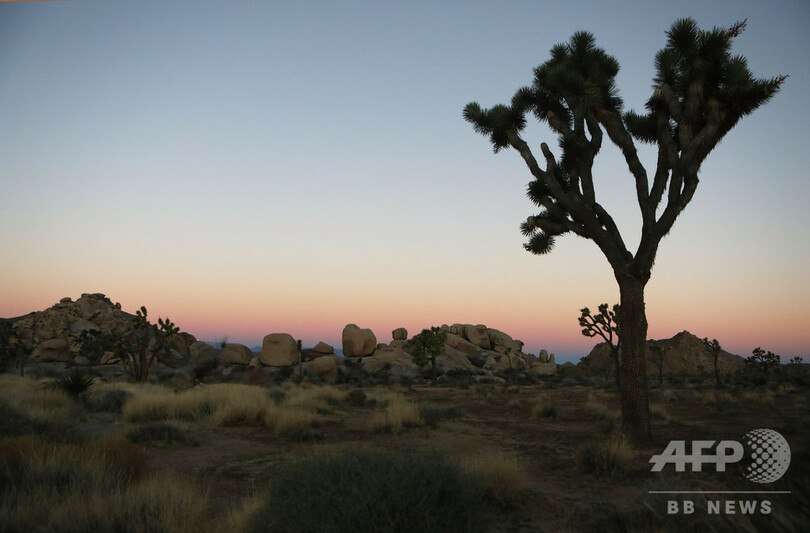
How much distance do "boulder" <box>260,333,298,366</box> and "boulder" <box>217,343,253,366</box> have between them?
1.89 metres

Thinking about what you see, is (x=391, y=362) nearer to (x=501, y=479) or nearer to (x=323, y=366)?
(x=323, y=366)

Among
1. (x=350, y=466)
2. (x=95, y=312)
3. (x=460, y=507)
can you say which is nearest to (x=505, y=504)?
(x=460, y=507)

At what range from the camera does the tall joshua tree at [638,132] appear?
9797 millimetres

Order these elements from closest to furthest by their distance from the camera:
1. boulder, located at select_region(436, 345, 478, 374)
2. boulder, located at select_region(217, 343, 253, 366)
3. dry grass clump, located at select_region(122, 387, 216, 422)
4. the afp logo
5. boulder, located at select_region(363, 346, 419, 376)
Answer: the afp logo < dry grass clump, located at select_region(122, 387, 216, 422) < boulder, located at select_region(436, 345, 478, 374) < boulder, located at select_region(363, 346, 419, 376) < boulder, located at select_region(217, 343, 253, 366)

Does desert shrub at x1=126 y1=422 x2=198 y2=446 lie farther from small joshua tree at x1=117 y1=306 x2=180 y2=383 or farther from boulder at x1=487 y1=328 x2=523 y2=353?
boulder at x1=487 y1=328 x2=523 y2=353

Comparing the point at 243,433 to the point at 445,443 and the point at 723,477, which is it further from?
the point at 723,477

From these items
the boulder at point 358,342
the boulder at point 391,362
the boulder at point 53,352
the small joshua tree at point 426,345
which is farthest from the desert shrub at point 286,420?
the boulder at point 53,352

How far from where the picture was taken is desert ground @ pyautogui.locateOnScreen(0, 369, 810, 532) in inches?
168

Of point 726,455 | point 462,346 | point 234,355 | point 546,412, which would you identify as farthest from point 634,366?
point 462,346

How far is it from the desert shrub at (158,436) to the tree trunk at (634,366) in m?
9.08

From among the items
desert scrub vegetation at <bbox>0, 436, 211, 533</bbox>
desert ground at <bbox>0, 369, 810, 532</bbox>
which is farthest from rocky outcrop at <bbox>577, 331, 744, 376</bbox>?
desert scrub vegetation at <bbox>0, 436, 211, 533</bbox>

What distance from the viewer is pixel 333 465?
475cm

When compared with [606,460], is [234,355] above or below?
below

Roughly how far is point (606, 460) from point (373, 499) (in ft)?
17.6
